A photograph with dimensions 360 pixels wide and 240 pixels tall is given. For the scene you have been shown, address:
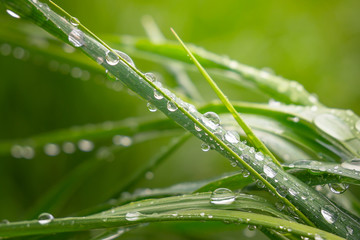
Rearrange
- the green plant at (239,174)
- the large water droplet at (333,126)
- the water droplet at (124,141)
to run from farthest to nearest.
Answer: the water droplet at (124,141) → the large water droplet at (333,126) → the green plant at (239,174)

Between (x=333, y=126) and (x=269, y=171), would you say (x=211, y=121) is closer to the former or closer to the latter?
(x=269, y=171)

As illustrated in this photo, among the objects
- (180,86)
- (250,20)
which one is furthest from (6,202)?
(250,20)

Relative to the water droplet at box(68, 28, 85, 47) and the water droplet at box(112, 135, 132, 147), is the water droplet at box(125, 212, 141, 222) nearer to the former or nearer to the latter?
the water droplet at box(68, 28, 85, 47)

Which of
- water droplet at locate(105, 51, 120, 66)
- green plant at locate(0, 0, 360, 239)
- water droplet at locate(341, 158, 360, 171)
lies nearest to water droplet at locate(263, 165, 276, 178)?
green plant at locate(0, 0, 360, 239)

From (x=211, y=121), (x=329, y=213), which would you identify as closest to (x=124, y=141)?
(x=211, y=121)

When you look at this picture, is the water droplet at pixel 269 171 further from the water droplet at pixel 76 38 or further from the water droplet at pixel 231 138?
the water droplet at pixel 76 38

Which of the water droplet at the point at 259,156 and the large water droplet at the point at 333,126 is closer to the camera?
the water droplet at the point at 259,156

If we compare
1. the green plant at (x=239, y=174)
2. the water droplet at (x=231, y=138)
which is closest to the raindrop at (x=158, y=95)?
the green plant at (x=239, y=174)
